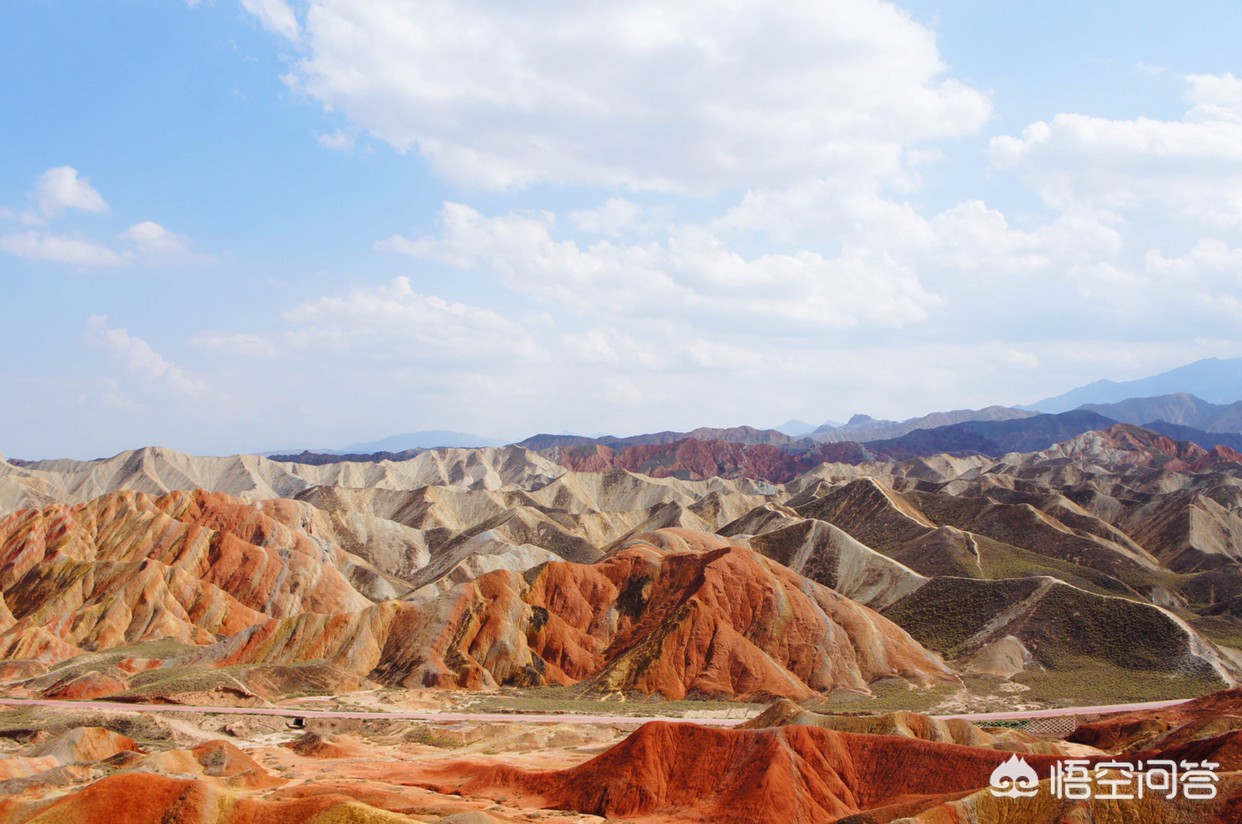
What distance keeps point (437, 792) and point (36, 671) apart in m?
57.9

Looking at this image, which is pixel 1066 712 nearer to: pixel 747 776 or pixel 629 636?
pixel 747 776

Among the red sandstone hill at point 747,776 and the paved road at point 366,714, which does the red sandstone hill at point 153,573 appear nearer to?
the paved road at point 366,714

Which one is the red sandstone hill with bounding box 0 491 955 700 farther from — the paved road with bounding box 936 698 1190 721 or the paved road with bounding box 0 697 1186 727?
the paved road with bounding box 936 698 1190 721

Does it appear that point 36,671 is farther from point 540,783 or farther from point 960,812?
point 960,812

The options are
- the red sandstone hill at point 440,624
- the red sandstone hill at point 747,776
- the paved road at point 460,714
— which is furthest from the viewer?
the red sandstone hill at point 440,624

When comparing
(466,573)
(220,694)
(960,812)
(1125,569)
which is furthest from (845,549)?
(960,812)

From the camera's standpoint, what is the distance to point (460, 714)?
7706cm

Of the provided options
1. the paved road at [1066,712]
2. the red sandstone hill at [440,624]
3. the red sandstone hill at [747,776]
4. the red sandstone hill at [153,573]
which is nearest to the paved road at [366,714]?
the red sandstone hill at [440,624]

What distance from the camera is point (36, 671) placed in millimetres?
88375

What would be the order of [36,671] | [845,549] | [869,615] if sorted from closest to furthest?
[36,671] < [869,615] < [845,549]

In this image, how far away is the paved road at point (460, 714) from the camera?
72250 mm

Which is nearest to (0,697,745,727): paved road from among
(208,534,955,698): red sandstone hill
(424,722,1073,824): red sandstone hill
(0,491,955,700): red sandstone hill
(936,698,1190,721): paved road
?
(0,491,955,700): red sandstone hill

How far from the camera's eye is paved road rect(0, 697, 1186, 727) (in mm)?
72250

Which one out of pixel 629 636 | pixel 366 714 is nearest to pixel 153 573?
pixel 366 714
